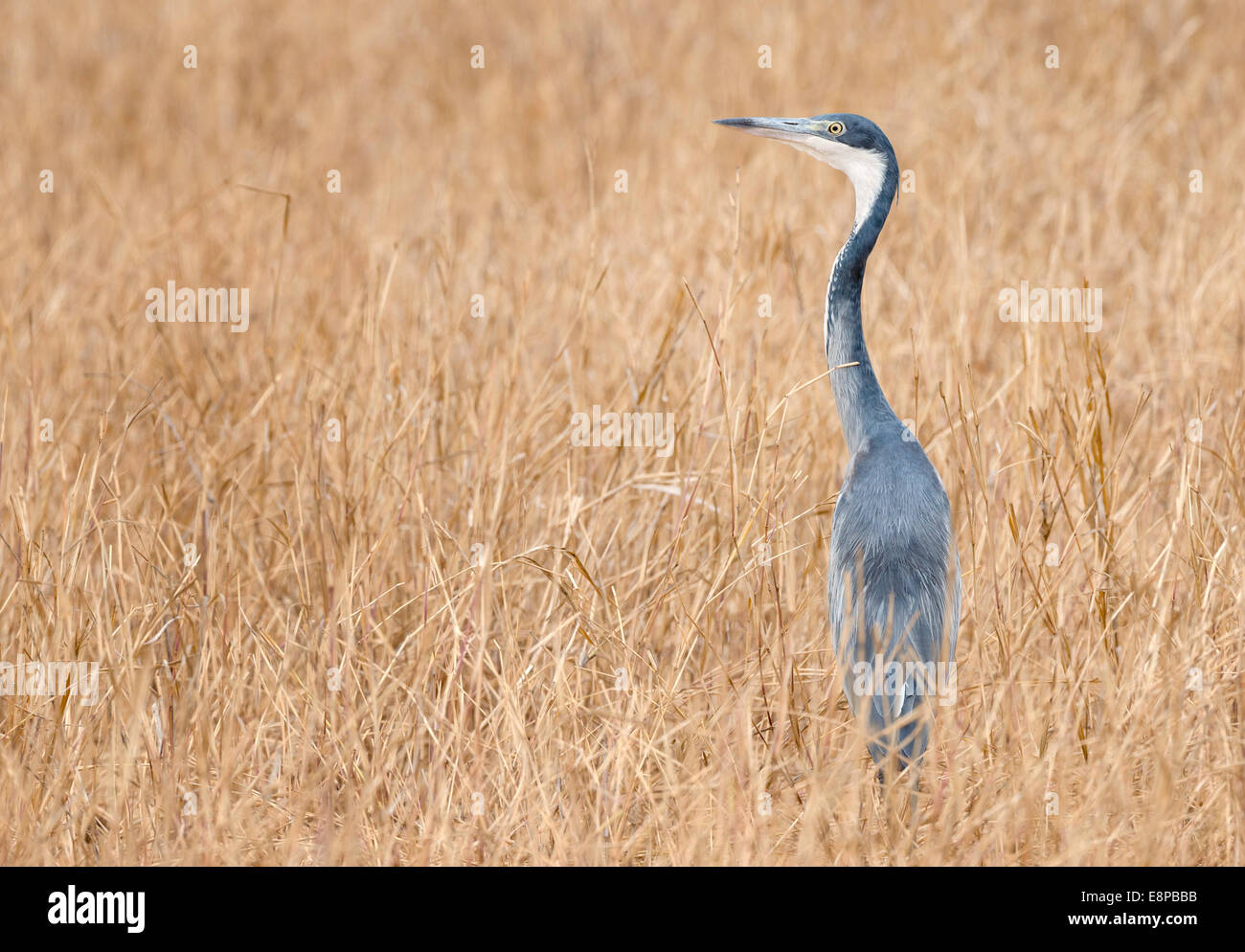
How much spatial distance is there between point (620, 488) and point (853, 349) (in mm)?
795

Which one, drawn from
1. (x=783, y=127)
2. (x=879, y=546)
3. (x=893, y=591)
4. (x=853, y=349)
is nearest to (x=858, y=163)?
(x=783, y=127)

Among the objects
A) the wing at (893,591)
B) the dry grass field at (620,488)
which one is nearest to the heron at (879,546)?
the wing at (893,591)

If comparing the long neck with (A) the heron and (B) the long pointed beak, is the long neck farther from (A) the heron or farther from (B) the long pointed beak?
(B) the long pointed beak

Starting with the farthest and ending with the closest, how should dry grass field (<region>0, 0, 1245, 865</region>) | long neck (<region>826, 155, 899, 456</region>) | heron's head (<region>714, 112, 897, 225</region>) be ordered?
heron's head (<region>714, 112, 897, 225</region>), long neck (<region>826, 155, 899, 456</region>), dry grass field (<region>0, 0, 1245, 865</region>)

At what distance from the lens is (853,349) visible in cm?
303

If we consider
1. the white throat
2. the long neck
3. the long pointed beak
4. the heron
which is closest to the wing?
the heron

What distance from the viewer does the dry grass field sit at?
2699 mm

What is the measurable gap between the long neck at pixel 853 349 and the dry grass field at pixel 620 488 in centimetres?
22

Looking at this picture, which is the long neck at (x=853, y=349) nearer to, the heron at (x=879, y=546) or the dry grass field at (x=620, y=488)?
the heron at (x=879, y=546)

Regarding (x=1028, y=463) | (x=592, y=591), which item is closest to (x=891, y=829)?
→ (x=592, y=591)

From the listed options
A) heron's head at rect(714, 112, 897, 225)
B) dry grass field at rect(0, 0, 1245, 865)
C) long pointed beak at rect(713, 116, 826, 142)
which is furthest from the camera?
long pointed beak at rect(713, 116, 826, 142)

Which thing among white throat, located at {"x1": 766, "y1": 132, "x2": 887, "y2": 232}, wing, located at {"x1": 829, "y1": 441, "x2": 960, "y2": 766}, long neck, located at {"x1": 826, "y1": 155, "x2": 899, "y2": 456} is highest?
white throat, located at {"x1": 766, "y1": 132, "x2": 887, "y2": 232}

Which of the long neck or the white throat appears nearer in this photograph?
the long neck
